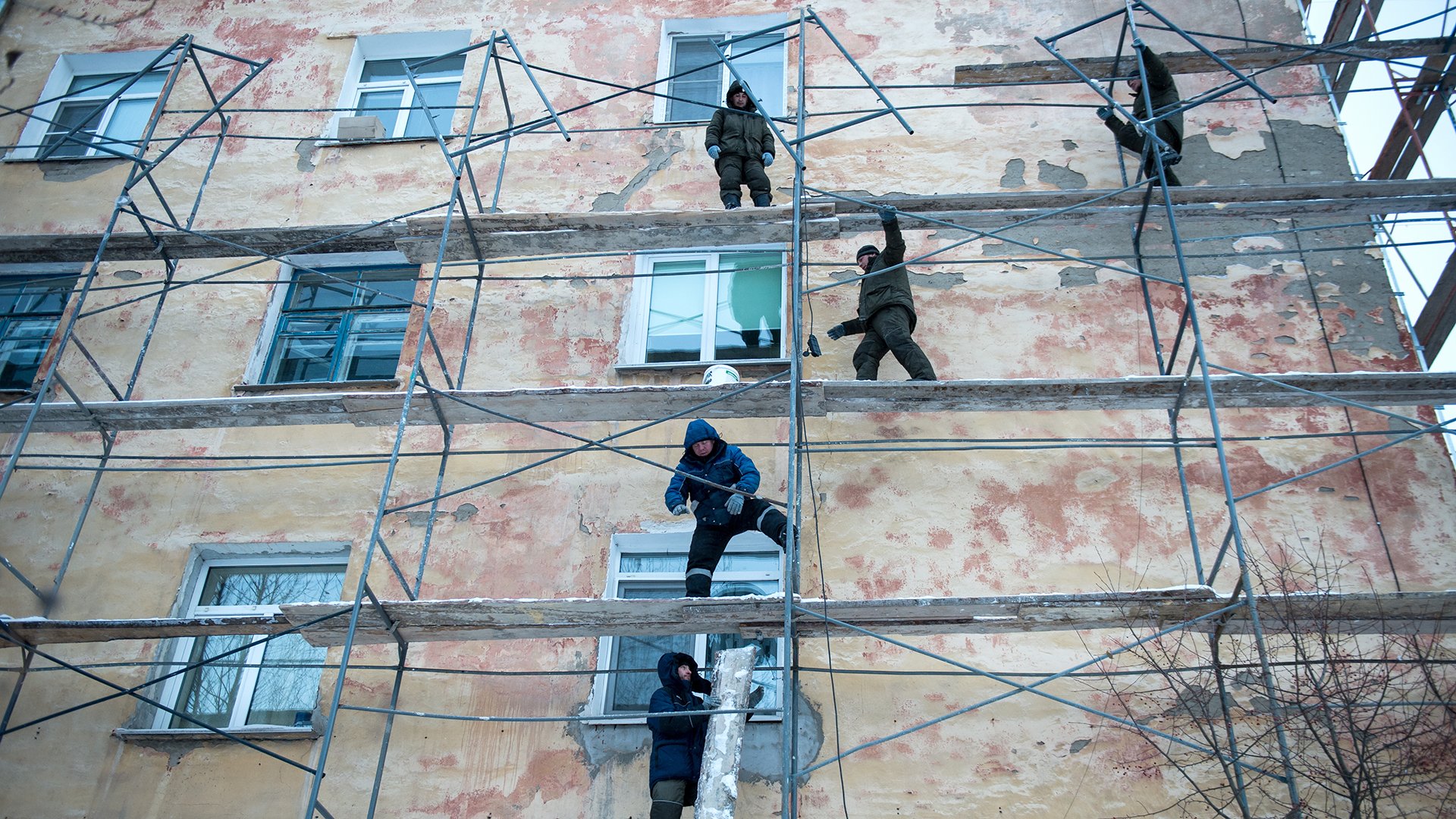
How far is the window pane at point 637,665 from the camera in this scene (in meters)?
7.63

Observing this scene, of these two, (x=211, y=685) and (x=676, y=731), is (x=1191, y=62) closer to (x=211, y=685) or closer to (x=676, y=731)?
(x=676, y=731)

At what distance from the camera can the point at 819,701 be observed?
7344mm

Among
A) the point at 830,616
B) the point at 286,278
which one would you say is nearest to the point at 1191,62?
the point at 830,616

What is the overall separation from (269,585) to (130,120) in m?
5.44

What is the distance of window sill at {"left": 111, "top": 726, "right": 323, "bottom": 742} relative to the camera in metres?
7.54

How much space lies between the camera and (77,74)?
11.8 metres

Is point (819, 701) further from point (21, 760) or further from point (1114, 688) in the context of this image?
point (21, 760)

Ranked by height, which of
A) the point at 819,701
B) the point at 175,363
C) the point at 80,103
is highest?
the point at 80,103

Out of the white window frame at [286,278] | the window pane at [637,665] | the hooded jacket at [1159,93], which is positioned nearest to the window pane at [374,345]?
the white window frame at [286,278]

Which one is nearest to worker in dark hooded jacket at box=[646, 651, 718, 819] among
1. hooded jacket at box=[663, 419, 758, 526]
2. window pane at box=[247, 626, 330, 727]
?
hooded jacket at box=[663, 419, 758, 526]

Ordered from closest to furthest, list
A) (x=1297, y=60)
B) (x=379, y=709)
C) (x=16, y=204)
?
1. (x=379, y=709)
2. (x=1297, y=60)
3. (x=16, y=204)

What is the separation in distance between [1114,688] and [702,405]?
2.80 meters

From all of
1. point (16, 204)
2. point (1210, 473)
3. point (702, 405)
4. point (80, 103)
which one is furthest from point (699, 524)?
point (80, 103)

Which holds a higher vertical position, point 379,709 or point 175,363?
point 175,363
